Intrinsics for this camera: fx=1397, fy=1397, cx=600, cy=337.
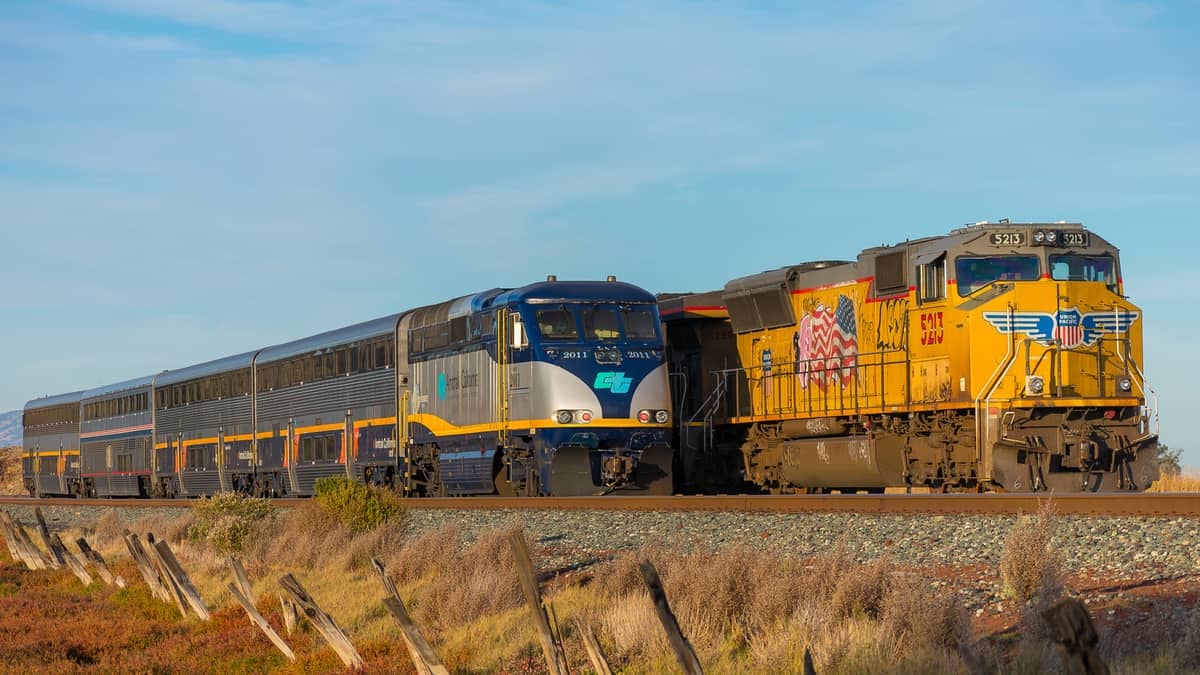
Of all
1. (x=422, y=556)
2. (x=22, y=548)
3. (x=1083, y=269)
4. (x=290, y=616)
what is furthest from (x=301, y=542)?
(x=1083, y=269)

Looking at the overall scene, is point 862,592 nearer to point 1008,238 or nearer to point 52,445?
point 1008,238

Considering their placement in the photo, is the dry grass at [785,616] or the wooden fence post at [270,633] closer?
the dry grass at [785,616]

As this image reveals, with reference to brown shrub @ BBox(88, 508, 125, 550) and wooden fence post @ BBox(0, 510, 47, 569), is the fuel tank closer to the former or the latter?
brown shrub @ BBox(88, 508, 125, 550)

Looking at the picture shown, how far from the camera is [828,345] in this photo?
22.6m

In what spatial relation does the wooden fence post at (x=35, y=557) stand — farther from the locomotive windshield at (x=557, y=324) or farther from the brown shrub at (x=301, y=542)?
the locomotive windshield at (x=557, y=324)

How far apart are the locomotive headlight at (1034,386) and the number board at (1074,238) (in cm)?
208

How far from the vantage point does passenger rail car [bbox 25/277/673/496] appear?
2244cm

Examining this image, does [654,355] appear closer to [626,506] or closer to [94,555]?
[626,506]

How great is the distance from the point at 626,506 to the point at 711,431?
4.57 m

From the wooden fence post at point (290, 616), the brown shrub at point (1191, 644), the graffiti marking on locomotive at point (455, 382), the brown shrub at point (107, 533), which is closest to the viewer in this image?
the brown shrub at point (1191, 644)

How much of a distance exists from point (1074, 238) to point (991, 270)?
128 cm

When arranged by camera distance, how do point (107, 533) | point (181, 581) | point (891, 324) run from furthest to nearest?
1. point (107, 533)
2. point (891, 324)
3. point (181, 581)

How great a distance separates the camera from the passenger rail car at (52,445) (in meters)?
51.0

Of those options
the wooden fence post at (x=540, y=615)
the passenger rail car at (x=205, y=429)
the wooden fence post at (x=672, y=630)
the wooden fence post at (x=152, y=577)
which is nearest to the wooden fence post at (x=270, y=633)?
the wooden fence post at (x=152, y=577)
